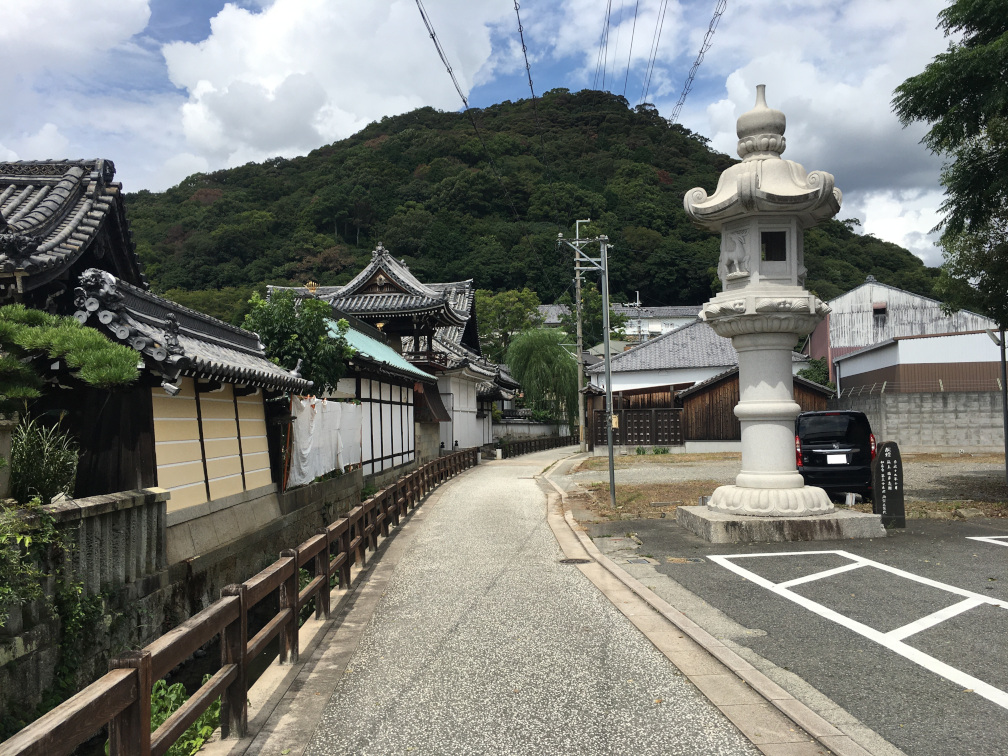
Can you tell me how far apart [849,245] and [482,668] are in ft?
278

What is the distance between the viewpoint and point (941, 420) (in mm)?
29016

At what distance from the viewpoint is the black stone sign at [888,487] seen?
35.1 ft

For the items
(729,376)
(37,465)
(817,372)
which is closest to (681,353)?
(817,372)

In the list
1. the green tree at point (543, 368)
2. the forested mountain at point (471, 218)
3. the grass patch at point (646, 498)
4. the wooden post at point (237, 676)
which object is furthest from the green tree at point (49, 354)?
the forested mountain at point (471, 218)

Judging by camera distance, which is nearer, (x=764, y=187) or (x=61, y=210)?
(x=764, y=187)

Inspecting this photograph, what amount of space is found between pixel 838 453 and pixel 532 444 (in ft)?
102

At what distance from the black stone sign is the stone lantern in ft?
2.64

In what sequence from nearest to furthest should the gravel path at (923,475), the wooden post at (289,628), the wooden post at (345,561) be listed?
the wooden post at (289,628)
the wooden post at (345,561)
the gravel path at (923,475)

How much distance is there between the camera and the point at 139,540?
7383 millimetres

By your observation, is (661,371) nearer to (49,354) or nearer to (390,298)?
(390,298)

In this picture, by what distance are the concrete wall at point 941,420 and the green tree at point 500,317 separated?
2818 centimetres

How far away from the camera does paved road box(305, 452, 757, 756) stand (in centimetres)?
429

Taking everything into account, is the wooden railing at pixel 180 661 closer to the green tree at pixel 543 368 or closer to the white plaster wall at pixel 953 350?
the white plaster wall at pixel 953 350

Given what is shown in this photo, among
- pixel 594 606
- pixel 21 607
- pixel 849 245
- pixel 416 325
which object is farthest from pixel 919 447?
pixel 849 245
